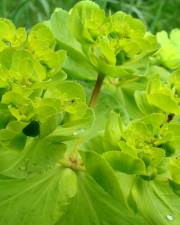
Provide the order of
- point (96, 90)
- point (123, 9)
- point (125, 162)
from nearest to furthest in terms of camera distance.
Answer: point (125, 162)
point (96, 90)
point (123, 9)

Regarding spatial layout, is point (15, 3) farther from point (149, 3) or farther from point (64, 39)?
point (64, 39)

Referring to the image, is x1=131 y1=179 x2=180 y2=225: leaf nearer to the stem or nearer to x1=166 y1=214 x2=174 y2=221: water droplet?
x1=166 y1=214 x2=174 y2=221: water droplet

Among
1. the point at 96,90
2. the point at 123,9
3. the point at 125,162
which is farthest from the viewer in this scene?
the point at 123,9

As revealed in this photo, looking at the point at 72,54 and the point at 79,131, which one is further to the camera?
the point at 72,54

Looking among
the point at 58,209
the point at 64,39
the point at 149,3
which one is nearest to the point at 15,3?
the point at 149,3

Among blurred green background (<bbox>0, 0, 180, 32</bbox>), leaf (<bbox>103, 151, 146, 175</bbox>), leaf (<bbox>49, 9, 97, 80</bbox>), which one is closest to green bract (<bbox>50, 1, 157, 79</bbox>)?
leaf (<bbox>49, 9, 97, 80</bbox>)

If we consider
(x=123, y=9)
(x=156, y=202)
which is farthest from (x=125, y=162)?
(x=123, y=9)

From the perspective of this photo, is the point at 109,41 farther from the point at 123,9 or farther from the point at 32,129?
the point at 123,9

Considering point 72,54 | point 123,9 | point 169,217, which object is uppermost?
point 72,54
